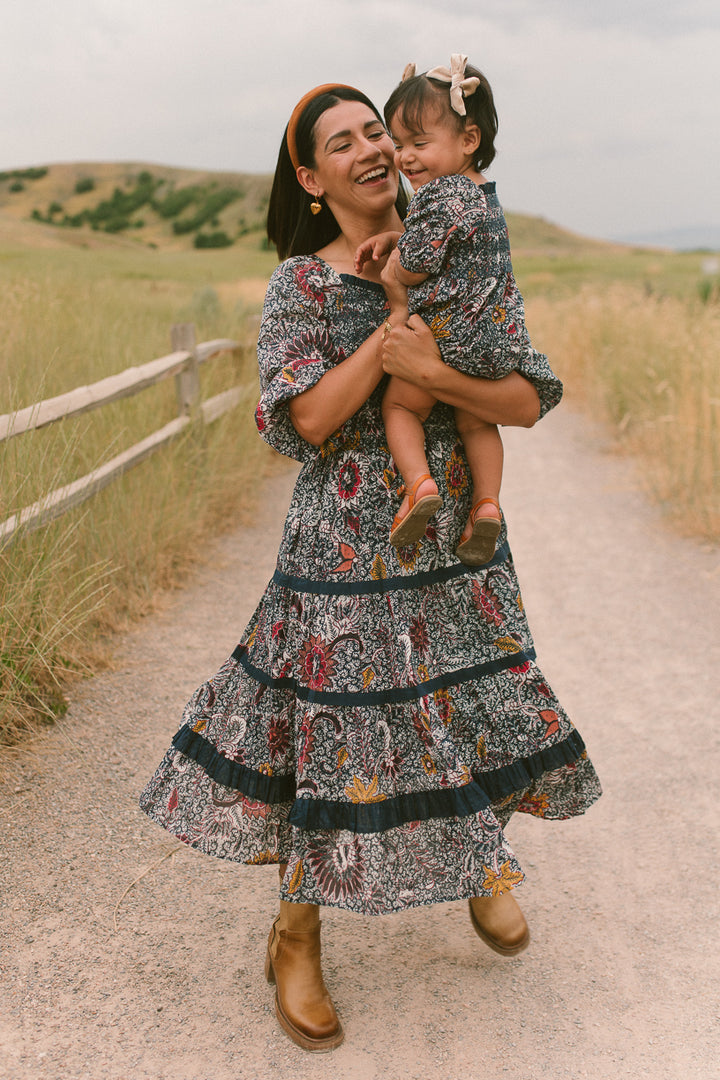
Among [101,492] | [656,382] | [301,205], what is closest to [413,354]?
[301,205]

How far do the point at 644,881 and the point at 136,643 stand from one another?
2503 mm

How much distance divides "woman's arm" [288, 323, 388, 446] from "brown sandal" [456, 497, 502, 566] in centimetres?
35

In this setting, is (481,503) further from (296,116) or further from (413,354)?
(296,116)

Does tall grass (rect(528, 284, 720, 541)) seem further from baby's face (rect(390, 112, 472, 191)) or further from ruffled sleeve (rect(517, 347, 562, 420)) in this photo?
baby's face (rect(390, 112, 472, 191))

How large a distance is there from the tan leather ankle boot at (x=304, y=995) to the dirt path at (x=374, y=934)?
1.7 inches

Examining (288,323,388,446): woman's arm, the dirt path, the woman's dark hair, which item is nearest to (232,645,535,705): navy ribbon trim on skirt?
(288,323,388,446): woman's arm

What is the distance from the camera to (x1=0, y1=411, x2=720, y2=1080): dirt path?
2.07 m

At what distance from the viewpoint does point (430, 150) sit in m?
1.98

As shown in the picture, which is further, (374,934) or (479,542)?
(374,934)

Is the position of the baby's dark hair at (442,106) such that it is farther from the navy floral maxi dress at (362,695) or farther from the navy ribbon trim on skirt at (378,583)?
the navy ribbon trim on skirt at (378,583)

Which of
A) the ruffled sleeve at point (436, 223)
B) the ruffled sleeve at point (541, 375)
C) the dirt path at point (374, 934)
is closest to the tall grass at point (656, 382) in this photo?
the dirt path at point (374, 934)

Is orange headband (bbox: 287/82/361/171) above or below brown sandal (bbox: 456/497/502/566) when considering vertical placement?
above

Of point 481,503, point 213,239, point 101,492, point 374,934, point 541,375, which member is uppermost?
point 541,375

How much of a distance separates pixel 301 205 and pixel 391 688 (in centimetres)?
113
